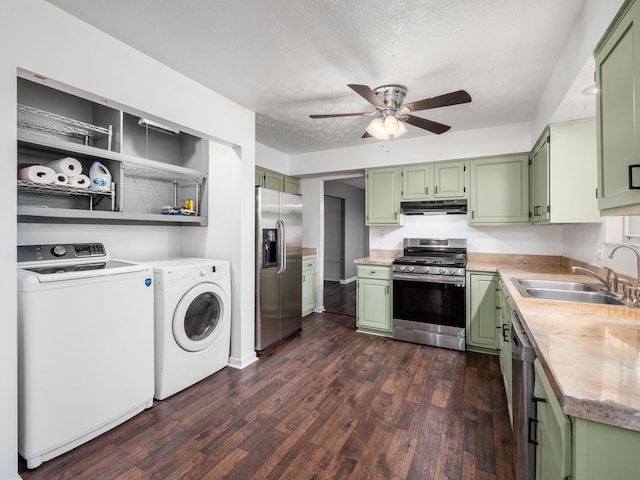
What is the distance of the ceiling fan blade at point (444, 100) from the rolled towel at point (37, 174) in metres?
2.49

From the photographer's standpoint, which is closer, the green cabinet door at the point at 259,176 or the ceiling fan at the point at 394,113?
the ceiling fan at the point at 394,113

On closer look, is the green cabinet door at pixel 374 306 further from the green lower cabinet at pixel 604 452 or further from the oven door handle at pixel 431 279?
the green lower cabinet at pixel 604 452

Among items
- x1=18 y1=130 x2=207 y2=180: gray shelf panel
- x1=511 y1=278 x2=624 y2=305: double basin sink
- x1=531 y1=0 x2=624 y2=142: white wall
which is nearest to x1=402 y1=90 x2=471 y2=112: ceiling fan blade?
x1=531 y1=0 x2=624 y2=142: white wall

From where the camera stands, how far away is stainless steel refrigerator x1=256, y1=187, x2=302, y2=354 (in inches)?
124

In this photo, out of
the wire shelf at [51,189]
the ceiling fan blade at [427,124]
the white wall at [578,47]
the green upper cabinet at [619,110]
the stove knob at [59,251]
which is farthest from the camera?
the ceiling fan blade at [427,124]

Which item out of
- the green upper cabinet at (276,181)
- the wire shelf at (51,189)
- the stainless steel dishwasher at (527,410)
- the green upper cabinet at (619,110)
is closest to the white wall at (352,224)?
the green upper cabinet at (276,181)

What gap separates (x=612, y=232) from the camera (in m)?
2.12

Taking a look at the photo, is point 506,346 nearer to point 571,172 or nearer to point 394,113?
point 571,172

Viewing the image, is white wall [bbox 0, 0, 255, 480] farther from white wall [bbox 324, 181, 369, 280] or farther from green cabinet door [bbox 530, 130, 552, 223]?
white wall [bbox 324, 181, 369, 280]

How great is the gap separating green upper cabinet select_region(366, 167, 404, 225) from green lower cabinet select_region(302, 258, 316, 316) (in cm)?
113

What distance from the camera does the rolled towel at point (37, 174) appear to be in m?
1.96

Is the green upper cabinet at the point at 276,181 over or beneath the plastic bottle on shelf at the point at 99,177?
over

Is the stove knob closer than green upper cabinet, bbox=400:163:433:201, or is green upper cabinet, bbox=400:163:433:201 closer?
the stove knob

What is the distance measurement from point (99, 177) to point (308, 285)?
2.95 m
